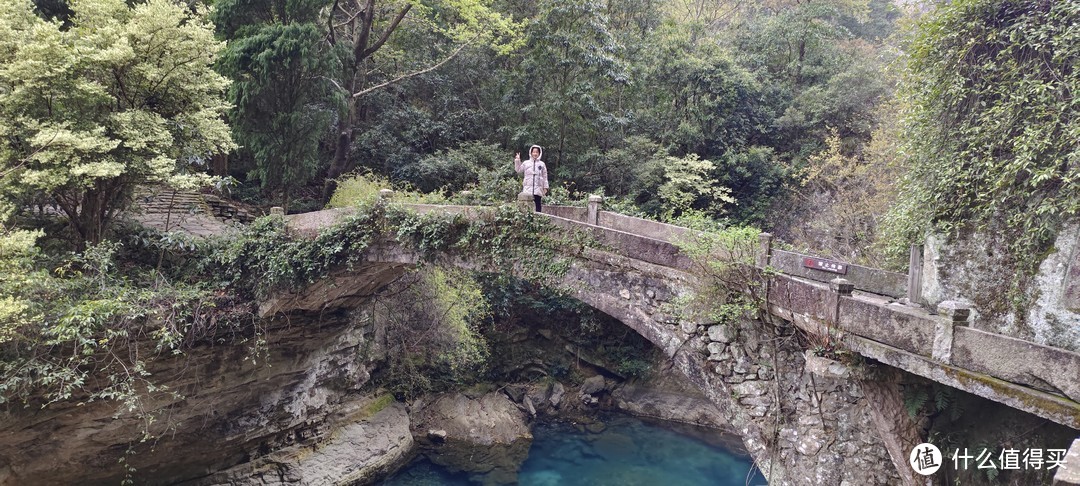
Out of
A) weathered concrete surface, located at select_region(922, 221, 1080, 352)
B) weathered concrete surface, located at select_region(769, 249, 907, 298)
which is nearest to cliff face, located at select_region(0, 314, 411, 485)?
weathered concrete surface, located at select_region(769, 249, 907, 298)

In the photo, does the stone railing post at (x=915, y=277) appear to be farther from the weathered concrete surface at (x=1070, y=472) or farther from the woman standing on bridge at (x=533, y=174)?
the woman standing on bridge at (x=533, y=174)

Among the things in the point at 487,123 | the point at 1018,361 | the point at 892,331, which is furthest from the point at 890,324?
the point at 487,123

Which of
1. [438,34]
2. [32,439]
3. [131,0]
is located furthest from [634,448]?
[131,0]

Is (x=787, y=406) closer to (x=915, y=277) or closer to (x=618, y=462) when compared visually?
(x=915, y=277)

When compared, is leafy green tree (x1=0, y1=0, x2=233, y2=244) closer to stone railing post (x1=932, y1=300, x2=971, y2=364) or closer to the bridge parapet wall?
the bridge parapet wall

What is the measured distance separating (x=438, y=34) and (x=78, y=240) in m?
9.78

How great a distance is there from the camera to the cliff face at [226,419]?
7699 millimetres

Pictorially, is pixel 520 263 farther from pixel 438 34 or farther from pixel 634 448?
pixel 438 34

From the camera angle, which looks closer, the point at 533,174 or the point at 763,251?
the point at 763,251

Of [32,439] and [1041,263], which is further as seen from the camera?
[32,439]

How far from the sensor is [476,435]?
39.2 ft

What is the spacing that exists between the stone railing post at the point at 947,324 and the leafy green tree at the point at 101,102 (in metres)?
9.53

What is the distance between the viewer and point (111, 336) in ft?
23.7

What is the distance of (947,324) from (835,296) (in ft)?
3.02
